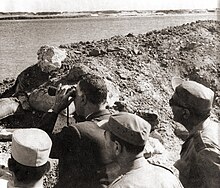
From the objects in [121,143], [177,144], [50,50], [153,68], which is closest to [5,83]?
[50,50]

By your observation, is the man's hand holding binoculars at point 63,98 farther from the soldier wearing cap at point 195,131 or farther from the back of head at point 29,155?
the back of head at point 29,155

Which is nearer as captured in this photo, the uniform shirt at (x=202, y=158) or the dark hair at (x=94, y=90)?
the uniform shirt at (x=202, y=158)

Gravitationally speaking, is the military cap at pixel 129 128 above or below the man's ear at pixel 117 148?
above

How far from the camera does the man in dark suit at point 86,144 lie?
3098 millimetres

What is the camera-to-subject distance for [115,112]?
7375mm

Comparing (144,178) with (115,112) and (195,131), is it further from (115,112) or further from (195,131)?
(115,112)

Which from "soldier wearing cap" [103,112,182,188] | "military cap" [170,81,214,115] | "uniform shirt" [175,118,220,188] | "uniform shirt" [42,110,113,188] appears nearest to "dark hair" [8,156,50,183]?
"soldier wearing cap" [103,112,182,188]

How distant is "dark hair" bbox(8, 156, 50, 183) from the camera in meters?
2.45

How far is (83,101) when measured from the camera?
328cm

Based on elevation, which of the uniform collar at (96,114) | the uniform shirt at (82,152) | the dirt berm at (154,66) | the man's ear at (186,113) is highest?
the man's ear at (186,113)

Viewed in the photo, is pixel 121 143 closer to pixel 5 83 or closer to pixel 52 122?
pixel 52 122

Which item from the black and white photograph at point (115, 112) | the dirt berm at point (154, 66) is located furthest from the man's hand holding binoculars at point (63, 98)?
the dirt berm at point (154, 66)

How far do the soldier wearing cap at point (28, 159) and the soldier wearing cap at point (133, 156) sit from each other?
15.7 inches

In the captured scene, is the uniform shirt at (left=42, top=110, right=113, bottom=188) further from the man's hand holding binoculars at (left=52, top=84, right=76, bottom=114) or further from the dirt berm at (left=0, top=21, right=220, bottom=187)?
the dirt berm at (left=0, top=21, right=220, bottom=187)
